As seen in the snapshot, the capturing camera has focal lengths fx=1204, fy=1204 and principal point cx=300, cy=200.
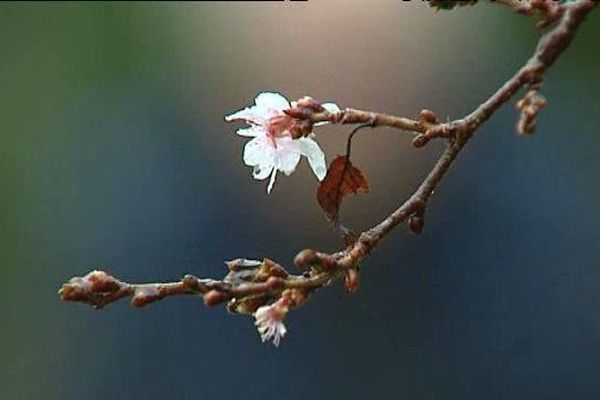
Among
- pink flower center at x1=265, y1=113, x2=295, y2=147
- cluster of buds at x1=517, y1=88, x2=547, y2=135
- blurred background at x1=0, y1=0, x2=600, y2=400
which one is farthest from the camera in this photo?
blurred background at x1=0, y1=0, x2=600, y2=400

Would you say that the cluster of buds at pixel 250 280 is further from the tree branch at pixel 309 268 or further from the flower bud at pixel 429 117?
the flower bud at pixel 429 117

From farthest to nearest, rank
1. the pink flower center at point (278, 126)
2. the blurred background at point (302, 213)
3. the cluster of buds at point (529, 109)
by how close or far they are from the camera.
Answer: the blurred background at point (302, 213) < the pink flower center at point (278, 126) < the cluster of buds at point (529, 109)

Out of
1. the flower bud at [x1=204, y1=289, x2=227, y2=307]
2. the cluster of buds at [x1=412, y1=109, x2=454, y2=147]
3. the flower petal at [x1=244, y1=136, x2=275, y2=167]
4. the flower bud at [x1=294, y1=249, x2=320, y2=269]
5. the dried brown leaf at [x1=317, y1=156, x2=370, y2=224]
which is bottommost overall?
the flower bud at [x1=204, y1=289, x2=227, y2=307]

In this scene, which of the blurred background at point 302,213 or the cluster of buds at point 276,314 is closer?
the cluster of buds at point 276,314

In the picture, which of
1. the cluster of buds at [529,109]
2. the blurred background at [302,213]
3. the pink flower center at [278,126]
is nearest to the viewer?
the cluster of buds at [529,109]

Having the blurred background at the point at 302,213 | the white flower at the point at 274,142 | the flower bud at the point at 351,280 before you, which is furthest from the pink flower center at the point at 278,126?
the blurred background at the point at 302,213

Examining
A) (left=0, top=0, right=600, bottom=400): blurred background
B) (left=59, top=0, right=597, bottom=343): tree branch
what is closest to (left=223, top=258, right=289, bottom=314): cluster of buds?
(left=59, top=0, right=597, bottom=343): tree branch

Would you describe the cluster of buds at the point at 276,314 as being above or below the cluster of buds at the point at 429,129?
below

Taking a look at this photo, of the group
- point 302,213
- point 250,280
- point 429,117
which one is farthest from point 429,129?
point 302,213

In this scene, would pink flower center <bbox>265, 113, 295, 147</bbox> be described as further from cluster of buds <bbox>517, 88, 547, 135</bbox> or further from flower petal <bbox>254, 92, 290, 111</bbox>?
cluster of buds <bbox>517, 88, 547, 135</bbox>
